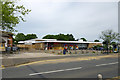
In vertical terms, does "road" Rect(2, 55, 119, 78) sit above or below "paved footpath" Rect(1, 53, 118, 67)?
above

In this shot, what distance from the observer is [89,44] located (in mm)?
48281

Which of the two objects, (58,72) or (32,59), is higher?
(58,72)

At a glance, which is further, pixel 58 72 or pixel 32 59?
pixel 32 59

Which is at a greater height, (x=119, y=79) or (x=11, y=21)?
(x=11, y=21)

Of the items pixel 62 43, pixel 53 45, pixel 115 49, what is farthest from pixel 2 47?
pixel 115 49

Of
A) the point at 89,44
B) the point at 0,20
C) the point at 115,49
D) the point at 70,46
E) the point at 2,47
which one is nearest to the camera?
the point at 0,20

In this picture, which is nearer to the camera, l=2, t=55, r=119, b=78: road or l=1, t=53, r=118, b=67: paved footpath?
l=2, t=55, r=119, b=78: road


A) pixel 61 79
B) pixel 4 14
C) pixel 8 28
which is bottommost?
pixel 61 79

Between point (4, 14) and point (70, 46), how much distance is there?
108ft

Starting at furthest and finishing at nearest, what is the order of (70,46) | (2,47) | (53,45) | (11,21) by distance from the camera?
(70,46)
(53,45)
(2,47)
(11,21)

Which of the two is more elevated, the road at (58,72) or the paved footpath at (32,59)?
the road at (58,72)

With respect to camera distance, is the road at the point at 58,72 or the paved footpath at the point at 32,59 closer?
the road at the point at 58,72

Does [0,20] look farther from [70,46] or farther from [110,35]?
[110,35]

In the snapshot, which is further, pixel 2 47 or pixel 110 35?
pixel 110 35
